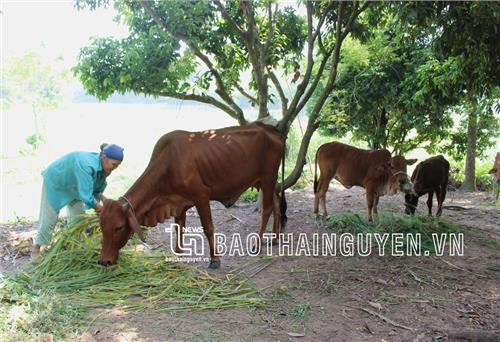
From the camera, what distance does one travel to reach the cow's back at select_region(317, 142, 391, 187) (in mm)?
7918

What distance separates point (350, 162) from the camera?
8055 mm

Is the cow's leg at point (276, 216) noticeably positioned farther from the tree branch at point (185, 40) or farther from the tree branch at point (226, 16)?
the tree branch at point (226, 16)

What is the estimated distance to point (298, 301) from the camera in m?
4.65

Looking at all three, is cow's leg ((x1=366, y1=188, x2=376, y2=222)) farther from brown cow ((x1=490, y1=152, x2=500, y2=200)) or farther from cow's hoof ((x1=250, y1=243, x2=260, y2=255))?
brown cow ((x1=490, y1=152, x2=500, y2=200))

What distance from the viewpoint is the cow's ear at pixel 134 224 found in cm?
478

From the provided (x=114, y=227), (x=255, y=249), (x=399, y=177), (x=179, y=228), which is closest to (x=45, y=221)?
(x=114, y=227)

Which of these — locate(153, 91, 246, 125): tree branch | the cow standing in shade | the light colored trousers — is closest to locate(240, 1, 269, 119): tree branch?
locate(153, 91, 246, 125): tree branch

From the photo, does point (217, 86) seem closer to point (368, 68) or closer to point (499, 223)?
point (368, 68)

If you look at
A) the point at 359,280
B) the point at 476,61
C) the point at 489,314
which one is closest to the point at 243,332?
the point at 359,280

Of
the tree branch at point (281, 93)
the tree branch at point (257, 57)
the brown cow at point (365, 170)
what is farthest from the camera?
the brown cow at point (365, 170)

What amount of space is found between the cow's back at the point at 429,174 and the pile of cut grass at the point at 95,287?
13.1 ft

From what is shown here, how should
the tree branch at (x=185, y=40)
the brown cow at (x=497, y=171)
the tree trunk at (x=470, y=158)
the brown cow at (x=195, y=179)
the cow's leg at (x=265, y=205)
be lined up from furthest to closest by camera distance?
the tree trunk at (x=470, y=158), the brown cow at (x=497, y=171), the tree branch at (x=185, y=40), the cow's leg at (x=265, y=205), the brown cow at (x=195, y=179)

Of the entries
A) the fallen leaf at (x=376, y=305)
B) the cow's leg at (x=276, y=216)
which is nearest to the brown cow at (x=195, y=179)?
the cow's leg at (x=276, y=216)

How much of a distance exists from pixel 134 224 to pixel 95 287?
707 mm
